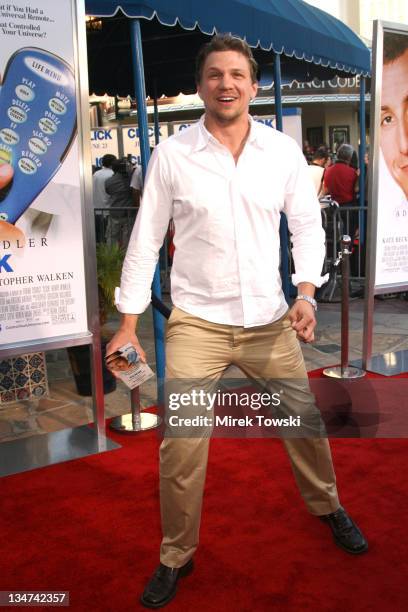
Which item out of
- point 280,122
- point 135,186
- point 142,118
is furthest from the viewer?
point 135,186

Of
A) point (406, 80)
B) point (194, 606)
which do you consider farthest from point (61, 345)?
point (406, 80)

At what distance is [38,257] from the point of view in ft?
11.9

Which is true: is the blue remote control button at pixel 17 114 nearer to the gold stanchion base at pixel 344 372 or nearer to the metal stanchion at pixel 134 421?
the metal stanchion at pixel 134 421

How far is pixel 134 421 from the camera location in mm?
4227

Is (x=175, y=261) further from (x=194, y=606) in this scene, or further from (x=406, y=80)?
(x=406, y=80)

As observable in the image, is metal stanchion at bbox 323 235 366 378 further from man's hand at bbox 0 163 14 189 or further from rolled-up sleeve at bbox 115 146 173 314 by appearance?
rolled-up sleeve at bbox 115 146 173 314

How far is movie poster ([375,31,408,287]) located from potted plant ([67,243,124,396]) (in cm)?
190

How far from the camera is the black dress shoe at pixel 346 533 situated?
2.70 m

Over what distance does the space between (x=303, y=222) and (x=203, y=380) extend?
67cm

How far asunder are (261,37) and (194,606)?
14.5 feet

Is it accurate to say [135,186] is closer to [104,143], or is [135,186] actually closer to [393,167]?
[104,143]

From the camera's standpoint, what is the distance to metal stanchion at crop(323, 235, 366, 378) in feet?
15.8

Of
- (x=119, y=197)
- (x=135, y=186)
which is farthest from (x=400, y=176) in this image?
(x=119, y=197)

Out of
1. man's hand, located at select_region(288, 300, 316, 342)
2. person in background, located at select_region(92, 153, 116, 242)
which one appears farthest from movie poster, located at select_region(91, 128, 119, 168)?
man's hand, located at select_region(288, 300, 316, 342)
